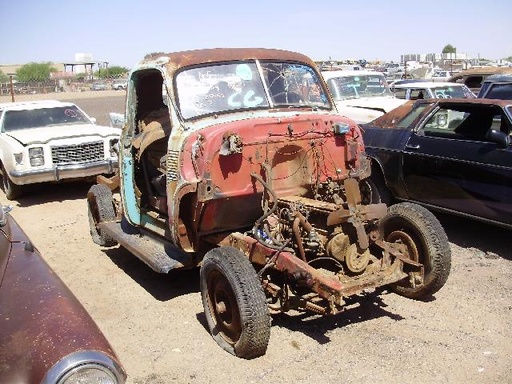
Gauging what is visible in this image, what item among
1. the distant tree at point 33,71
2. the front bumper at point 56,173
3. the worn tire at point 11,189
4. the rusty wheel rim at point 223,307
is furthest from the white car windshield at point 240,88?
the distant tree at point 33,71

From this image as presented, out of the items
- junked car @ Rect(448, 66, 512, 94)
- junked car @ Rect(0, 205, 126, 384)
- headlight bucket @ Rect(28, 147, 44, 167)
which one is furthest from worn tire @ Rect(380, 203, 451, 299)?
junked car @ Rect(448, 66, 512, 94)

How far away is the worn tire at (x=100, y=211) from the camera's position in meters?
6.43

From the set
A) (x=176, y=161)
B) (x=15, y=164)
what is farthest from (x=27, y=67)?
(x=176, y=161)

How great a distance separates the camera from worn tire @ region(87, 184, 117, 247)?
6426 millimetres

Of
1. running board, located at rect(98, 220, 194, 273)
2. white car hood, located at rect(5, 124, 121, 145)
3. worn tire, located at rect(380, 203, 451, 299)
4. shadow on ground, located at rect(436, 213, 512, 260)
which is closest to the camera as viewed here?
worn tire, located at rect(380, 203, 451, 299)

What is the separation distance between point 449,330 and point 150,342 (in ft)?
7.81

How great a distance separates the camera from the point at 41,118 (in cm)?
1034

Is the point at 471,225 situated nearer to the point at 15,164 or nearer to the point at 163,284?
the point at 163,284

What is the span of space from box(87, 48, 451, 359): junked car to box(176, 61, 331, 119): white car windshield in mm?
11

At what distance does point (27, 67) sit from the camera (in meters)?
81.2

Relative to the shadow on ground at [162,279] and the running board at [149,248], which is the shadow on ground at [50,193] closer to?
the running board at [149,248]

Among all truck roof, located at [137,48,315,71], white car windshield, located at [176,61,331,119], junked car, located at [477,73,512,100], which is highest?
truck roof, located at [137,48,315,71]

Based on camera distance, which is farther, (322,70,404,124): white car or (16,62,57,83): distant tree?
(16,62,57,83): distant tree

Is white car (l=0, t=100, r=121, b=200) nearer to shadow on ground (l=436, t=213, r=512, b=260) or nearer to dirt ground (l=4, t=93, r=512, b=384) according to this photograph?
dirt ground (l=4, t=93, r=512, b=384)
